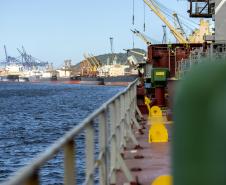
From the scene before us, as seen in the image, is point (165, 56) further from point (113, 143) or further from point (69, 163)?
point (69, 163)

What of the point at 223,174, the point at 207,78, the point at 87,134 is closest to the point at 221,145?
the point at 223,174

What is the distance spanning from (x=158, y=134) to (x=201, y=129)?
12379mm

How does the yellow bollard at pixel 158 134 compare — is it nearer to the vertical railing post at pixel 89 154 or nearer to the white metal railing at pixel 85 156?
the white metal railing at pixel 85 156

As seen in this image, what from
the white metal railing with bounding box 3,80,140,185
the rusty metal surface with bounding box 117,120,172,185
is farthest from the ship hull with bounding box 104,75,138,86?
the white metal railing with bounding box 3,80,140,185

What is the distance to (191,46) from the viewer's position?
5803 centimetres

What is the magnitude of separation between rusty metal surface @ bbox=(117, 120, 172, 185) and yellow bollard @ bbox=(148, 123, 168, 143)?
0.73 ft

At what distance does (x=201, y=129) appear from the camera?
1.94 metres

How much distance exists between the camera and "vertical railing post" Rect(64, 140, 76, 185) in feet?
12.6

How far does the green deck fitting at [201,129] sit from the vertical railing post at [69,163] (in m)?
1.85

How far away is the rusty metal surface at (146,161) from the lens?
31.3ft

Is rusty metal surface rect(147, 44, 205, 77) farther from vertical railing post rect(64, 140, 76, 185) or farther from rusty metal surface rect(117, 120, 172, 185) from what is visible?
vertical railing post rect(64, 140, 76, 185)

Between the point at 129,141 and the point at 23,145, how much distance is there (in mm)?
20383

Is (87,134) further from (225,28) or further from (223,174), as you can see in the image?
(225,28)

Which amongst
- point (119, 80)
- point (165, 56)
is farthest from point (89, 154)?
point (119, 80)
